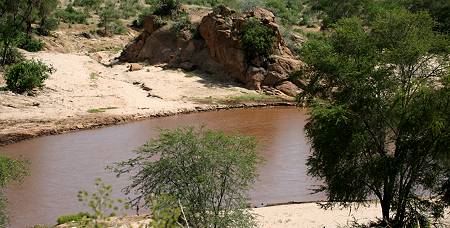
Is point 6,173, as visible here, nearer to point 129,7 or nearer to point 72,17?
point 72,17

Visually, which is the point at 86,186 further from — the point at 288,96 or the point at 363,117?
the point at 288,96

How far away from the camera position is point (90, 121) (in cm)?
3478

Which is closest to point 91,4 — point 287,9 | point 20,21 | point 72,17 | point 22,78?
point 72,17

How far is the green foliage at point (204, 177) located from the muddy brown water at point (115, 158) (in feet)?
19.7

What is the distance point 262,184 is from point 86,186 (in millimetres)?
7037

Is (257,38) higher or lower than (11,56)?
higher

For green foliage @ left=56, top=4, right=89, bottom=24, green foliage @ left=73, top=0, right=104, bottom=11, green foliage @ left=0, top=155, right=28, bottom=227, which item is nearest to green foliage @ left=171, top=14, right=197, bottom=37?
green foliage @ left=56, top=4, right=89, bottom=24

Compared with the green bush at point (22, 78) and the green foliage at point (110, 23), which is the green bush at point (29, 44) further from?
the green foliage at point (110, 23)

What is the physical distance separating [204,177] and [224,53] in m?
30.2

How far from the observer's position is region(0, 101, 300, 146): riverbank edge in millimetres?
31531

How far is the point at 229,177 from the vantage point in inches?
634

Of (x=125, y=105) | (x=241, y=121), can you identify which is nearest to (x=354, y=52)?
(x=241, y=121)

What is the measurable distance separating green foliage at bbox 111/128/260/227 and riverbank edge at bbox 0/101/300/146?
14.3 meters

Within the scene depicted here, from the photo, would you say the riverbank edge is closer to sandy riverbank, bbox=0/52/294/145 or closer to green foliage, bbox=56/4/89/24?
sandy riverbank, bbox=0/52/294/145
